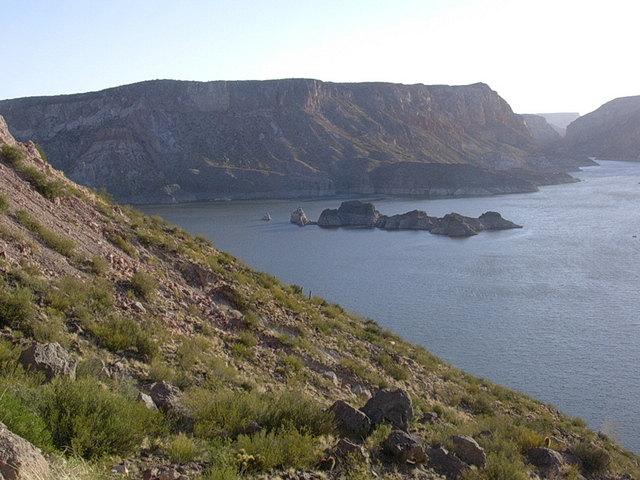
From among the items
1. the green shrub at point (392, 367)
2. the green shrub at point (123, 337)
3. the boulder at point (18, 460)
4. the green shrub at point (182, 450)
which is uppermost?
the boulder at point (18, 460)

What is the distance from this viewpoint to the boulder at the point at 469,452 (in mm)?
6711

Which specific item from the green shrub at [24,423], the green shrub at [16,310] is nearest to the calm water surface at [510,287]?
the green shrub at [16,310]

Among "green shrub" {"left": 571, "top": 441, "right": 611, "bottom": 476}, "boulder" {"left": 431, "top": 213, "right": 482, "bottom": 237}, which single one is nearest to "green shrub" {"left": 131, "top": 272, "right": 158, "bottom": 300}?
"green shrub" {"left": 571, "top": 441, "right": 611, "bottom": 476}

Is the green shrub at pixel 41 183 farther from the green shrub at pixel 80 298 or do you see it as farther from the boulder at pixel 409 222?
the boulder at pixel 409 222

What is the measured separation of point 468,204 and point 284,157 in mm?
41498

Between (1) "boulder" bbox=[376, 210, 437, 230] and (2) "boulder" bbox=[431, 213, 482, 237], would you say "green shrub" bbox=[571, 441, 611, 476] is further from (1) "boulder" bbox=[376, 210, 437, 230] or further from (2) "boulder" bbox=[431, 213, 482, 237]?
(1) "boulder" bbox=[376, 210, 437, 230]

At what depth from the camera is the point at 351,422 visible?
6199 mm

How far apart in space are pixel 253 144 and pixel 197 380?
360 feet

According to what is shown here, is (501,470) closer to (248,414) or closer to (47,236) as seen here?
(248,414)

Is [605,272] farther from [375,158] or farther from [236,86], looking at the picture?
[236,86]

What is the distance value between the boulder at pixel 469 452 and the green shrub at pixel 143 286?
5134 millimetres

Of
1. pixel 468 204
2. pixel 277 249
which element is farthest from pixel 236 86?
pixel 277 249

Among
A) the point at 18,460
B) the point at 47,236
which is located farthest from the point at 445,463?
the point at 47,236

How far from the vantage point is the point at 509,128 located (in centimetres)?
16512
